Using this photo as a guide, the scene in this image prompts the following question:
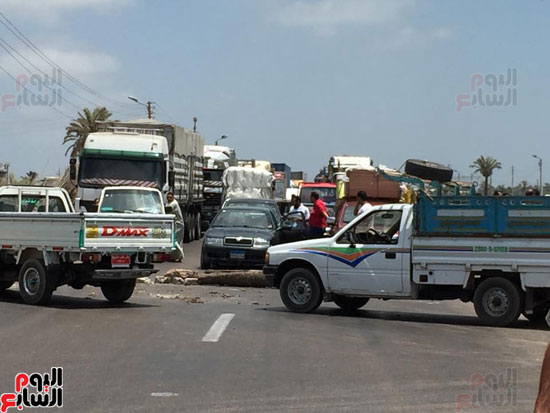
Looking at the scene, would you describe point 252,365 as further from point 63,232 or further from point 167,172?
point 167,172

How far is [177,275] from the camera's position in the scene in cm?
2028

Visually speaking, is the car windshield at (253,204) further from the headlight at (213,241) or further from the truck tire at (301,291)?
the truck tire at (301,291)

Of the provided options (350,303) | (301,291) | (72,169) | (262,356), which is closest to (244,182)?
(72,169)

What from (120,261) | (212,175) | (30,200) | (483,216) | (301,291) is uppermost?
(212,175)

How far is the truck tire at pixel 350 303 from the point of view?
15.7 m

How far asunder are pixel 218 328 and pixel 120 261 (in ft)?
10.9

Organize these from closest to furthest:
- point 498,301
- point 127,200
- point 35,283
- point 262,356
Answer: point 262,356
point 498,301
point 35,283
point 127,200

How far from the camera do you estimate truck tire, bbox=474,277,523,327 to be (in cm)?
1380

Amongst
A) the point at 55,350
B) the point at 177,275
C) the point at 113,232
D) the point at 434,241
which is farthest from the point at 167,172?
the point at 55,350

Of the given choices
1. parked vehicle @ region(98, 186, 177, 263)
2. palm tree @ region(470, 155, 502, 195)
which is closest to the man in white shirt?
parked vehicle @ region(98, 186, 177, 263)

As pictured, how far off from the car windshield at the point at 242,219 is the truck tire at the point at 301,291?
8714 millimetres

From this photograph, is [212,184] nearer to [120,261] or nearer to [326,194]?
[326,194]

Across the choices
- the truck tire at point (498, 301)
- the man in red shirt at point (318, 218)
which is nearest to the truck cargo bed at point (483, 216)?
the truck tire at point (498, 301)

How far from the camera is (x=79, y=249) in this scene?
14922 millimetres
